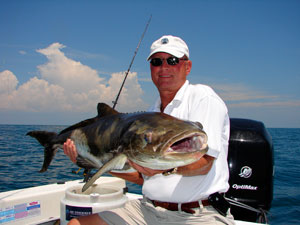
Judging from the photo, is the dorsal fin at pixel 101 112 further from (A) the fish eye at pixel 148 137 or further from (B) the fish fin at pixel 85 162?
(A) the fish eye at pixel 148 137

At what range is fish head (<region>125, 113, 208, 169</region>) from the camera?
6.81 ft

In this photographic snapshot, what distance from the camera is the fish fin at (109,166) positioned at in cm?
241

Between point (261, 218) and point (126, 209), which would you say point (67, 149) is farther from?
point (261, 218)

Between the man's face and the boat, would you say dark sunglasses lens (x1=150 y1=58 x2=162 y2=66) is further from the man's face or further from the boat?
the boat

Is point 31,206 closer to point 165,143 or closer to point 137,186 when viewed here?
point 165,143

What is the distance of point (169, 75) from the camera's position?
11.8 ft

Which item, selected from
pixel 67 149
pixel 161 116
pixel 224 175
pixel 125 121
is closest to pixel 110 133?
Answer: pixel 125 121

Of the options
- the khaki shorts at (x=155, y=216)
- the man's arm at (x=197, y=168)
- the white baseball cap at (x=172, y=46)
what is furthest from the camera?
the white baseball cap at (x=172, y=46)

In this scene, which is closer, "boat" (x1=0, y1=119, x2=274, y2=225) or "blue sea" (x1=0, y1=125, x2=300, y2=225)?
"boat" (x1=0, y1=119, x2=274, y2=225)

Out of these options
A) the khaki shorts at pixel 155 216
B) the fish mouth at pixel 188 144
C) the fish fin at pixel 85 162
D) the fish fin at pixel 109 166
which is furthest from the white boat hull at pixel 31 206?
the fish mouth at pixel 188 144

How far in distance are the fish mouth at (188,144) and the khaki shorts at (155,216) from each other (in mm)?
1132

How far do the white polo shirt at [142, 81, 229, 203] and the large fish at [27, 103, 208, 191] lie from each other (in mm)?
350

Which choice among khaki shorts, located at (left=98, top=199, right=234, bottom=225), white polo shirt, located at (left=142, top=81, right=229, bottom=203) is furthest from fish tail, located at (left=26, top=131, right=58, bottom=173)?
white polo shirt, located at (left=142, top=81, right=229, bottom=203)

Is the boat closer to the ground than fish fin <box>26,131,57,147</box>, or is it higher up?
closer to the ground
